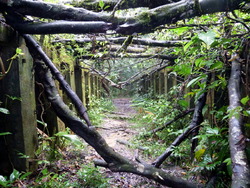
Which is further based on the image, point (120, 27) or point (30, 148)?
point (30, 148)

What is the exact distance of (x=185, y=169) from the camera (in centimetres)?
332

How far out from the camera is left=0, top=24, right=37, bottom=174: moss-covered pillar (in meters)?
2.56

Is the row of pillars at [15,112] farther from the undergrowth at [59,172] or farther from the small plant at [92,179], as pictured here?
the small plant at [92,179]

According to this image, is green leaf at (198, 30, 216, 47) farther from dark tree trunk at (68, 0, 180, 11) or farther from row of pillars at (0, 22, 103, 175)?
row of pillars at (0, 22, 103, 175)

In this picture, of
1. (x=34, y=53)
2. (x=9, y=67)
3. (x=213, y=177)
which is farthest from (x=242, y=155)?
(x=34, y=53)

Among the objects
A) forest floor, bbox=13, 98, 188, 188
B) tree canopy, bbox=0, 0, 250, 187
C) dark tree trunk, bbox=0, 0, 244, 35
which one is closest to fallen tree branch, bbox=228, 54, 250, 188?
tree canopy, bbox=0, 0, 250, 187

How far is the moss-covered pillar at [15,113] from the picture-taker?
2.56 metres

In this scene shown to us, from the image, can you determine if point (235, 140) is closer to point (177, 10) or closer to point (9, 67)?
point (177, 10)

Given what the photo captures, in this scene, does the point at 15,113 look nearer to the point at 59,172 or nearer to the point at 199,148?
the point at 59,172

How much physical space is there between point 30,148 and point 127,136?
332cm

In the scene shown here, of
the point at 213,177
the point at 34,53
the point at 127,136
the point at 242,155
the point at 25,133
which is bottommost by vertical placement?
the point at 127,136

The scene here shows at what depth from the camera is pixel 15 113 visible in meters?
2.63

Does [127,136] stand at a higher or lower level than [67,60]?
lower

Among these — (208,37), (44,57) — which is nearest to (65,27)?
(44,57)
